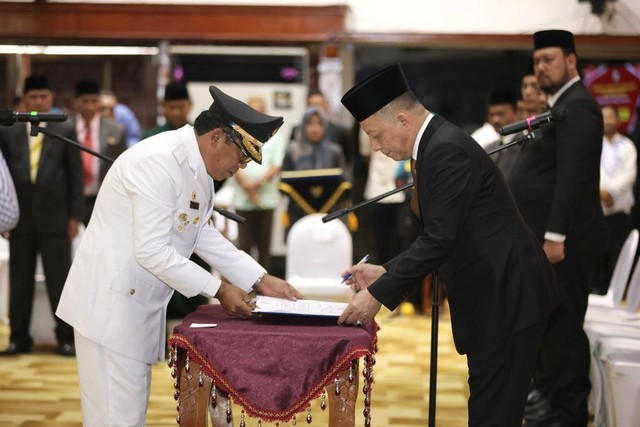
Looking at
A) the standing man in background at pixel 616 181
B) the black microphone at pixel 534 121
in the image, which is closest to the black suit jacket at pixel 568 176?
the black microphone at pixel 534 121

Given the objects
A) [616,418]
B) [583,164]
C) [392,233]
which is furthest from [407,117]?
[392,233]

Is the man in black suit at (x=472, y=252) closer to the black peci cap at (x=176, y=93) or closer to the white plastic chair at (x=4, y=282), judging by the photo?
the black peci cap at (x=176, y=93)

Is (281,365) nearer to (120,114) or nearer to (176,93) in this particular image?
(176,93)

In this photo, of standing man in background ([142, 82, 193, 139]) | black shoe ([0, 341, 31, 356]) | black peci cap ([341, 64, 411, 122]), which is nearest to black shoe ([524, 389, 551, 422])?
black peci cap ([341, 64, 411, 122])

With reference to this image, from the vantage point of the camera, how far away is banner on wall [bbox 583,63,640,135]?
8.82 meters

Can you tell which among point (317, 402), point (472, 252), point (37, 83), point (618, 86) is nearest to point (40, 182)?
point (37, 83)

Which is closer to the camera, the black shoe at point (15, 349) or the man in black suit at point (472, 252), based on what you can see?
the man in black suit at point (472, 252)

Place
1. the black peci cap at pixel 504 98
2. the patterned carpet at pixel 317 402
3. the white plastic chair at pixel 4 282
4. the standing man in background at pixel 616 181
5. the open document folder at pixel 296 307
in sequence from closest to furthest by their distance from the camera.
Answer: the open document folder at pixel 296 307, the patterned carpet at pixel 317 402, the black peci cap at pixel 504 98, the white plastic chair at pixel 4 282, the standing man in background at pixel 616 181

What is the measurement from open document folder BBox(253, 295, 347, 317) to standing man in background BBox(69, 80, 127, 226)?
11.6ft

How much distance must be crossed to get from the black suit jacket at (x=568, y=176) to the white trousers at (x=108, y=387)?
Answer: 1.80 meters

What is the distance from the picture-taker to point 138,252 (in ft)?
9.12

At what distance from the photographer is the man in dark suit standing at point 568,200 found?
12.7 feet

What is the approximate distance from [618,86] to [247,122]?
22.1ft

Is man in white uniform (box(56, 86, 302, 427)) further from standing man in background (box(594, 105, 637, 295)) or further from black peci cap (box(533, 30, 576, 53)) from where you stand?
Result: standing man in background (box(594, 105, 637, 295))
